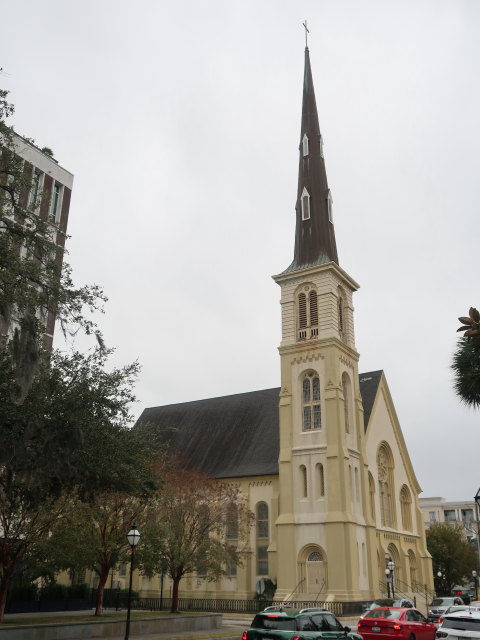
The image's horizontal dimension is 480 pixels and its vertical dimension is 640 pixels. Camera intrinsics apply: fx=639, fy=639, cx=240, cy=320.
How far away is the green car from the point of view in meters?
13.3

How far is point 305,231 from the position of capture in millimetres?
48875

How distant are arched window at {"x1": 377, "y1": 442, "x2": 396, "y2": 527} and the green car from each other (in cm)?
3297

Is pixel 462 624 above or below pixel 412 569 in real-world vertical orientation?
below

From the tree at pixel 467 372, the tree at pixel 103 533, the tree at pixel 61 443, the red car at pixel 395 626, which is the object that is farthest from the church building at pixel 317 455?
the tree at pixel 467 372

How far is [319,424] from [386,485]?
9.62 meters

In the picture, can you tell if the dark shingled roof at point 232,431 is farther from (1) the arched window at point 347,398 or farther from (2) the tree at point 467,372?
(2) the tree at point 467,372

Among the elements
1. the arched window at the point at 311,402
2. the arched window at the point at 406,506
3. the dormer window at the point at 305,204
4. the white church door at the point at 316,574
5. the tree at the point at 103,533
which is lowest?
the white church door at the point at 316,574

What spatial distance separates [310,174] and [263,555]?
2850 centimetres

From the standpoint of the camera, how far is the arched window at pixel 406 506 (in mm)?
49312

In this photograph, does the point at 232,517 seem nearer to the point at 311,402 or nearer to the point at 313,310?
the point at 311,402

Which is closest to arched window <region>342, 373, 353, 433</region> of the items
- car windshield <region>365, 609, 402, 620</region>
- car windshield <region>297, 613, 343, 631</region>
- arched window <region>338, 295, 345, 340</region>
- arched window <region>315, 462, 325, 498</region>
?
arched window <region>338, 295, 345, 340</region>

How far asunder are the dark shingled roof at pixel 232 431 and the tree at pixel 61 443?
24047mm

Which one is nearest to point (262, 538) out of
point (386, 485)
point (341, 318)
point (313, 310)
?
point (386, 485)

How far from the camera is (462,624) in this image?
14352 mm
